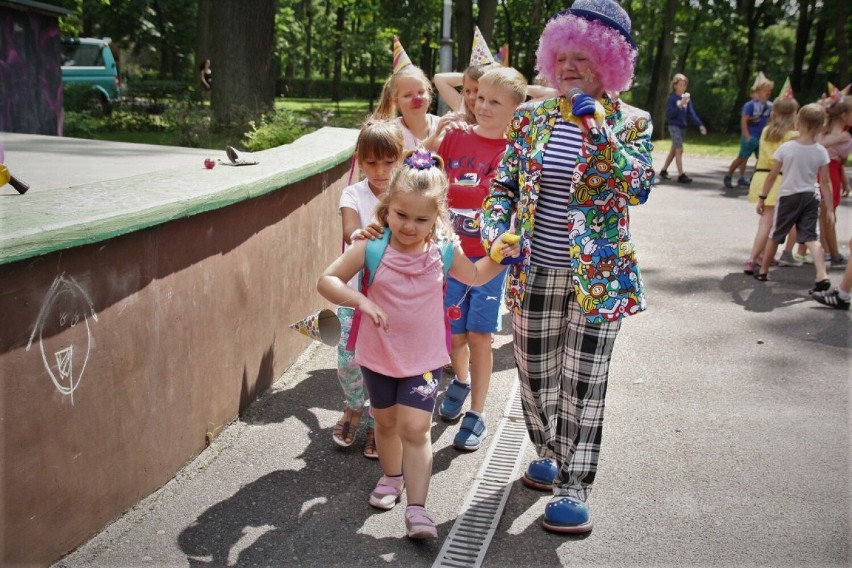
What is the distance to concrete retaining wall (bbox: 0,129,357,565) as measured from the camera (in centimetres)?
283

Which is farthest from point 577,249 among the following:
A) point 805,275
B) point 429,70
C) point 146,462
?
point 429,70

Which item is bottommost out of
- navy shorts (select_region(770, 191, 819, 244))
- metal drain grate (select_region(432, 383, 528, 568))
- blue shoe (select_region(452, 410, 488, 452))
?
metal drain grate (select_region(432, 383, 528, 568))

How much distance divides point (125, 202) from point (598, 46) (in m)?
2.07

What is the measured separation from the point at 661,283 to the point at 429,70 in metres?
35.8

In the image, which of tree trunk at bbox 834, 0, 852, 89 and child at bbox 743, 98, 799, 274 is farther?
tree trunk at bbox 834, 0, 852, 89

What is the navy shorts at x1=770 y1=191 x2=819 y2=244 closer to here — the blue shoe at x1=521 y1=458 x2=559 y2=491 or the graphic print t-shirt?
the graphic print t-shirt

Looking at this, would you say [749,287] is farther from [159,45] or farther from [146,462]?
[159,45]

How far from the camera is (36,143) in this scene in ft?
29.6

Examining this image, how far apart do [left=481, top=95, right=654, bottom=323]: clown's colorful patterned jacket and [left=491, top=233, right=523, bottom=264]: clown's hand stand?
93mm

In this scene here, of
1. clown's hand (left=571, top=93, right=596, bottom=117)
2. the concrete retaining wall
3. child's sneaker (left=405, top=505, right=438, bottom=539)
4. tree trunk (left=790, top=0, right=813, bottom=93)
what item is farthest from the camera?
tree trunk (left=790, top=0, right=813, bottom=93)

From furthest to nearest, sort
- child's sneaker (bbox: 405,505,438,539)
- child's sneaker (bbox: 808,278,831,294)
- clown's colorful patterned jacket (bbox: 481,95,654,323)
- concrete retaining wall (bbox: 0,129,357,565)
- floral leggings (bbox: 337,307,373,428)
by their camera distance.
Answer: child's sneaker (bbox: 808,278,831,294), floral leggings (bbox: 337,307,373,428), child's sneaker (bbox: 405,505,438,539), clown's colorful patterned jacket (bbox: 481,95,654,323), concrete retaining wall (bbox: 0,129,357,565)

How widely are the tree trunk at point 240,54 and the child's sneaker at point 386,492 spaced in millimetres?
8395

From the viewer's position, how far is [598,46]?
3.38 meters

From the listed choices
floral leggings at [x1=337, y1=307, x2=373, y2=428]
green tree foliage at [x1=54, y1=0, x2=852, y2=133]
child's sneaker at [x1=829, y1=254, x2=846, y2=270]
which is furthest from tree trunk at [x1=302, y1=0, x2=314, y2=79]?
floral leggings at [x1=337, y1=307, x2=373, y2=428]
